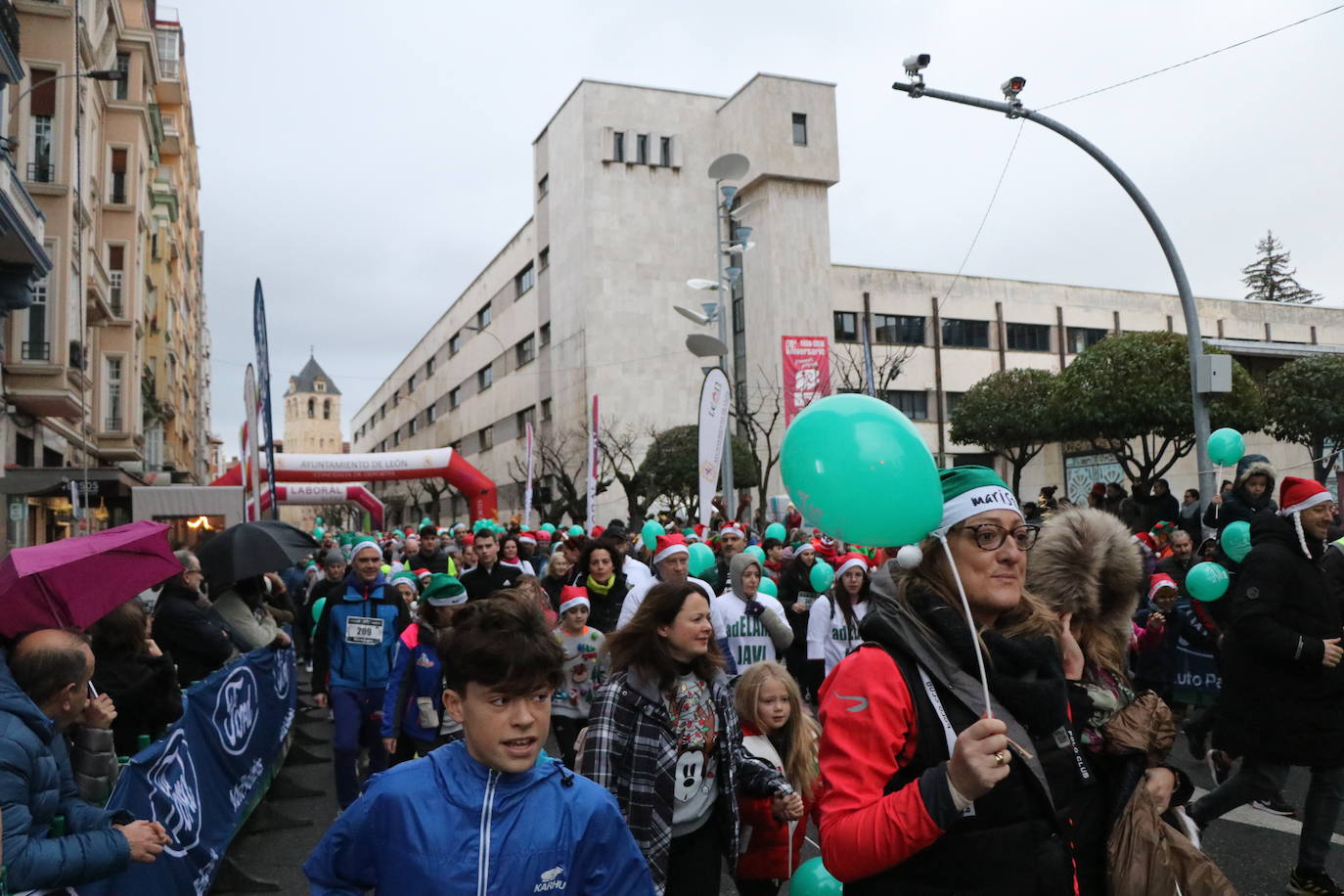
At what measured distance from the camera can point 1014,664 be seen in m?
2.27

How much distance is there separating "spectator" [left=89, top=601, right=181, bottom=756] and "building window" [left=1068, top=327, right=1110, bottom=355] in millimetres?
50987

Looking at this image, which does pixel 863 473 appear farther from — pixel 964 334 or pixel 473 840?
pixel 964 334

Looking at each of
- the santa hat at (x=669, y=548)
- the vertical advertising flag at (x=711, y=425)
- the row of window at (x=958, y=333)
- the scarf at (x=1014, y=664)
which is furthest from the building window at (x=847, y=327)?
the scarf at (x=1014, y=664)

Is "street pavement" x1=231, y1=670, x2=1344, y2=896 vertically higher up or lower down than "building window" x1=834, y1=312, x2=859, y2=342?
lower down

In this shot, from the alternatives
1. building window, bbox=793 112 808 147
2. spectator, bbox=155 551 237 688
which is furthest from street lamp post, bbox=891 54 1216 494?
building window, bbox=793 112 808 147

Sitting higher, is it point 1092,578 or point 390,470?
point 390,470

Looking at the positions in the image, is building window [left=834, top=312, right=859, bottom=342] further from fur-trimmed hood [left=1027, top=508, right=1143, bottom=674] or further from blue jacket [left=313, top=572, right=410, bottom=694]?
fur-trimmed hood [left=1027, top=508, right=1143, bottom=674]

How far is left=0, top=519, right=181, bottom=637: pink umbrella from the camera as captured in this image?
370cm

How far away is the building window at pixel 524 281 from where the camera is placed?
52312 millimetres

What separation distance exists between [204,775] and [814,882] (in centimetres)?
356

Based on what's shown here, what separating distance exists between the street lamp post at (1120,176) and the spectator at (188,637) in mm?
8726

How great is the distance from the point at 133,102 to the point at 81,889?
38499 millimetres

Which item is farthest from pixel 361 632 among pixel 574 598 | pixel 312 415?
pixel 312 415

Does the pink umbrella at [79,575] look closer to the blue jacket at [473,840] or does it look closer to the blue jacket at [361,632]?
the blue jacket at [473,840]
